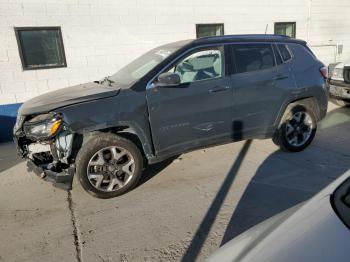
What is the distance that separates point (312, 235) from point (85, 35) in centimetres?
699

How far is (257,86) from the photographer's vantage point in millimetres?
4289

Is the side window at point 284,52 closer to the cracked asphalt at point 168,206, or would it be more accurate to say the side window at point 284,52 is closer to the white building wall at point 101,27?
the cracked asphalt at point 168,206

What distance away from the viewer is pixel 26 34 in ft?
22.1

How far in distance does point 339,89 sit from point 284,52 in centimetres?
298

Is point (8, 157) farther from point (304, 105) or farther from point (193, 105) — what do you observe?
point (304, 105)

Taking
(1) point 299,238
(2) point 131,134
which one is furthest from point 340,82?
(1) point 299,238

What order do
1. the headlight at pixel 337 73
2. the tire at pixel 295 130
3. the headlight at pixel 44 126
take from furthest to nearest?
1. the headlight at pixel 337 73
2. the tire at pixel 295 130
3. the headlight at pixel 44 126

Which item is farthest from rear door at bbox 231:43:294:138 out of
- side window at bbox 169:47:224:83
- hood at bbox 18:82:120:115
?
hood at bbox 18:82:120:115

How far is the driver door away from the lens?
3744mm

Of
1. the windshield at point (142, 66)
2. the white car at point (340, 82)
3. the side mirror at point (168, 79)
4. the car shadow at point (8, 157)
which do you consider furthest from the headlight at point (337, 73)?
the car shadow at point (8, 157)

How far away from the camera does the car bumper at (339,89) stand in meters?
6.62

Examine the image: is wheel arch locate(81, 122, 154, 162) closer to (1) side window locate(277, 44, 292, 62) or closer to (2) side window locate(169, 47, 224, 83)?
(2) side window locate(169, 47, 224, 83)

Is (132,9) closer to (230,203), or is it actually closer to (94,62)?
(94,62)

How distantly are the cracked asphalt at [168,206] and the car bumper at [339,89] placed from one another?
2.07 metres
